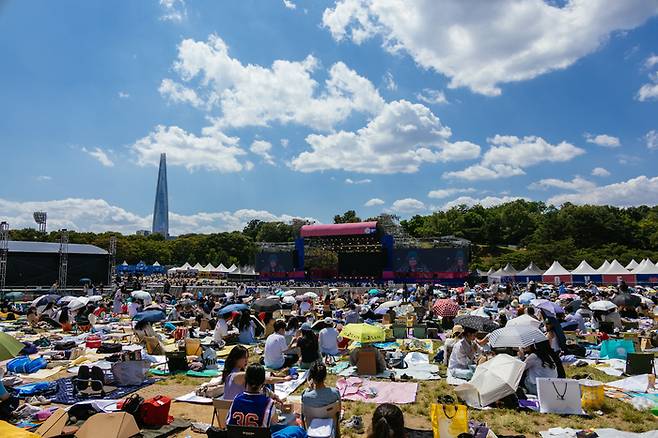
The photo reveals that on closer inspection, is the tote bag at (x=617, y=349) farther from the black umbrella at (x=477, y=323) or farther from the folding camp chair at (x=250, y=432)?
the folding camp chair at (x=250, y=432)

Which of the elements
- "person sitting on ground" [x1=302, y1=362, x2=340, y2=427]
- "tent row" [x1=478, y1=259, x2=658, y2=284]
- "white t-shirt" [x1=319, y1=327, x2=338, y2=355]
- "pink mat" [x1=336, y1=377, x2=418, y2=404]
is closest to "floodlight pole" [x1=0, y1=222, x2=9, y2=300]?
"white t-shirt" [x1=319, y1=327, x2=338, y2=355]

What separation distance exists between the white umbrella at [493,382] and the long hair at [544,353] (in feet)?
1.29

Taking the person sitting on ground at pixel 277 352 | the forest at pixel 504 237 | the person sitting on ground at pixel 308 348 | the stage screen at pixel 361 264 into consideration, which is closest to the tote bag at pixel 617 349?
the person sitting on ground at pixel 308 348

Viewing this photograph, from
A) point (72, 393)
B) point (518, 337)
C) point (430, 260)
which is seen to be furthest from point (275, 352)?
point (430, 260)

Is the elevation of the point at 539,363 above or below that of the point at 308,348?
above

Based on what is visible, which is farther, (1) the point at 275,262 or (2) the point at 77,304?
(1) the point at 275,262

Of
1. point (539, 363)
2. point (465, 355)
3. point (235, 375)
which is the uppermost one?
point (235, 375)

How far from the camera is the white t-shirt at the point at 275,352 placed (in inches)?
360

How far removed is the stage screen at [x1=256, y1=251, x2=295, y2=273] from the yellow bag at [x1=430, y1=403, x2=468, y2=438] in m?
43.2

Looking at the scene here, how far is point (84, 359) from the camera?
34.0ft

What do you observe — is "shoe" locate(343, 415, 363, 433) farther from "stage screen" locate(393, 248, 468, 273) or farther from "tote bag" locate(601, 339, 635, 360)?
"stage screen" locate(393, 248, 468, 273)

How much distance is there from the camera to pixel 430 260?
1746 inches

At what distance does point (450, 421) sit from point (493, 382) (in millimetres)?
1919

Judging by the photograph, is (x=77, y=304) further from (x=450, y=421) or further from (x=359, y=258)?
(x=359, y=258)
